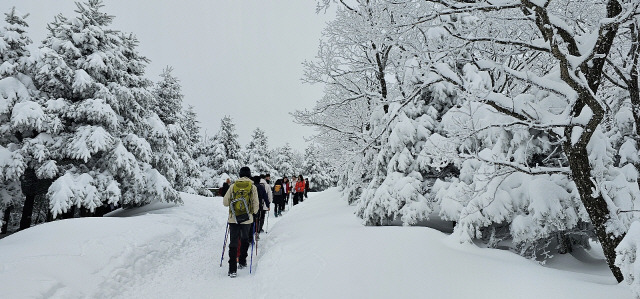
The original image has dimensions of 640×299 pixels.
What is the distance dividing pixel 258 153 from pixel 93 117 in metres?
30.2

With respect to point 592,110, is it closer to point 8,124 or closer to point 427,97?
point 427,97

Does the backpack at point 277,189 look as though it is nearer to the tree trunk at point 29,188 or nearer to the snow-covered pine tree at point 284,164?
the tree trunk at point 29,188

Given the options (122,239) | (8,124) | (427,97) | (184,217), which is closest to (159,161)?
(184,217)

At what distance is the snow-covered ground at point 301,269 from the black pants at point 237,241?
33 cm

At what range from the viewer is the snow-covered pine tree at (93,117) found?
11.3 metres

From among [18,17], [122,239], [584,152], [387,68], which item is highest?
[18,17]

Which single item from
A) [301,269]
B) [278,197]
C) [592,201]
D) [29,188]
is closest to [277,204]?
[278,197]

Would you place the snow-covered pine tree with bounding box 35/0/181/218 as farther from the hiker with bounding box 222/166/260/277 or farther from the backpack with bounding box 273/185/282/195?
the hiker with bounding box 222/166/260/277

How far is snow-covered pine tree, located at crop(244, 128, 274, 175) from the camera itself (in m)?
41.3

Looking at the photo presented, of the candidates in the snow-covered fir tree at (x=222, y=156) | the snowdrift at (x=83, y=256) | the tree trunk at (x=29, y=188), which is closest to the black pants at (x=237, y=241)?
the snowdrift at (x=83, y=256)

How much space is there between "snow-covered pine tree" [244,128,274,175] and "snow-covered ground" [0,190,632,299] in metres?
33.0

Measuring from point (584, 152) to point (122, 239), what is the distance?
867cm

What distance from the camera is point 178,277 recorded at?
6.41m

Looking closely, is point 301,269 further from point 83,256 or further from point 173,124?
point 173,124
